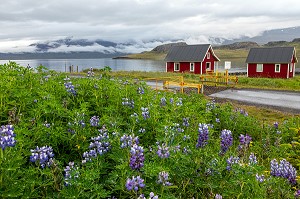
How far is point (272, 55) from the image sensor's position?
48.2 meters

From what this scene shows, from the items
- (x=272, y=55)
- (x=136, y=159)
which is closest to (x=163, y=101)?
(x=136, y=159)

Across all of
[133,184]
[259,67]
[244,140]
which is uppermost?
[259,67]

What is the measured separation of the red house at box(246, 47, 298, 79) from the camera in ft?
153

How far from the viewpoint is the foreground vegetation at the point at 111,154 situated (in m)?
3.00

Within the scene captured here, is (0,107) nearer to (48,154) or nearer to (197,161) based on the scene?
(48,154)

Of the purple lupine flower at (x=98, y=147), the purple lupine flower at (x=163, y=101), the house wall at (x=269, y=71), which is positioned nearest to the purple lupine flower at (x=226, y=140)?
the purple lupine flower at (x=98, y=147)

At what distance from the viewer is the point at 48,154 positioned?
328 cm

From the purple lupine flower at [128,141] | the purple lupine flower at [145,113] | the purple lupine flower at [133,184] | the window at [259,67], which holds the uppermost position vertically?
the window at [259,67]

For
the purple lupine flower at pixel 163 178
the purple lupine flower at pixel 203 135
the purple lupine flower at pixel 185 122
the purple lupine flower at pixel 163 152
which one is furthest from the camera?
the purple lupine flower at pixel 185 122

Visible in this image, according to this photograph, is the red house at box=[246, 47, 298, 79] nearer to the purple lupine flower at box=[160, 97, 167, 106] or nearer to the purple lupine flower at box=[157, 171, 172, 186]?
the purple lupine flower at box=[160, 97, 167, 106]

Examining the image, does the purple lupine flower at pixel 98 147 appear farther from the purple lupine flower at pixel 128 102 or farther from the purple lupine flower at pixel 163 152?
the purple lupine flower at pixel 128 102

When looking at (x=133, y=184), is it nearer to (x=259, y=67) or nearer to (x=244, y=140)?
(x=244, y=140)

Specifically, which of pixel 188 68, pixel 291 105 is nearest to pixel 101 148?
pixel 291 105

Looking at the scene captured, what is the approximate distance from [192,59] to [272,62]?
12422 millimetres
